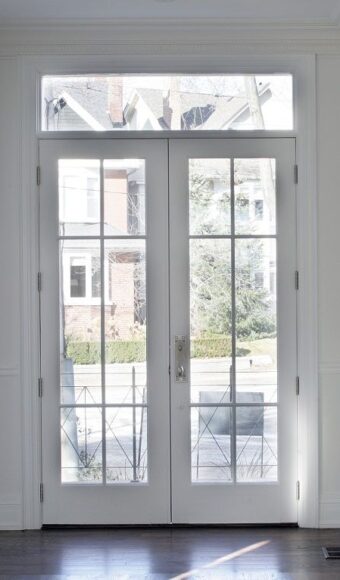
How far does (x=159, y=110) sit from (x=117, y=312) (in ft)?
3.95

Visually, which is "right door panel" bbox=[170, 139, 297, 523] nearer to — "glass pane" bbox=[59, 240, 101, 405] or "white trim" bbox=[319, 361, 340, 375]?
"white trim" bbox=[319, 361, 340, 375]

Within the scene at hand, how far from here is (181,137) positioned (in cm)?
393

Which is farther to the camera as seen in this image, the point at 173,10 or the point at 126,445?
the point at 126,445

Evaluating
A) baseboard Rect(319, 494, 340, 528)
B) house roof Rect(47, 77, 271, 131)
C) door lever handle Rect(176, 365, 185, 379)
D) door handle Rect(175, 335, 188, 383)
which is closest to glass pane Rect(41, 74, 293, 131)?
house roof Rect(47, 77, 271, 131)

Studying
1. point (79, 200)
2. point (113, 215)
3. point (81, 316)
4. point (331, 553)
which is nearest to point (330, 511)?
point (331, 553)

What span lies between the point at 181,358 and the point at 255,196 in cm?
103

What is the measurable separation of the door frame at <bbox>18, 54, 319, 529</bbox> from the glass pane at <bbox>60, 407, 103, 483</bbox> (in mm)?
155

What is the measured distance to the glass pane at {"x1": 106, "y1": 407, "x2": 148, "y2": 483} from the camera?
3947 millimetres

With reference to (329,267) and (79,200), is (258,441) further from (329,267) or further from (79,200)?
(79,200)

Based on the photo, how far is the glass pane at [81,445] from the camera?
396cm

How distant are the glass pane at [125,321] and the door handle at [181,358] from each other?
193mm

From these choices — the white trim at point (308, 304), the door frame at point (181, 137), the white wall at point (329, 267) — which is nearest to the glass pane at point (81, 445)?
the door frame at point (181, 137)

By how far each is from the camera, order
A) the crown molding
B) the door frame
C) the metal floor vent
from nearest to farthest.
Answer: the metal floor vent < the crown molding < the door frame

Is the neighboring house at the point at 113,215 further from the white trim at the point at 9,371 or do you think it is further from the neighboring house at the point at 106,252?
the white trim at the point at 9,371
